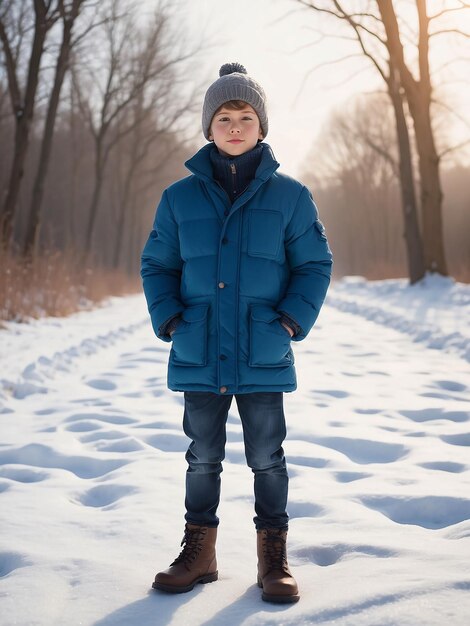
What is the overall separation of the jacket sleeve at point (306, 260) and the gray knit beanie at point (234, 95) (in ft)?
1.14

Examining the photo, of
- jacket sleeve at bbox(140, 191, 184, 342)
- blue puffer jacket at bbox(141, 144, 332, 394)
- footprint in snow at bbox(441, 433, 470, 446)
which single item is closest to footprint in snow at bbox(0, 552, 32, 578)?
blue puffer jacket at bbox(141, 144, 332, 394)

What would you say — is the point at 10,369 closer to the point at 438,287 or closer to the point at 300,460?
the point at 300,460

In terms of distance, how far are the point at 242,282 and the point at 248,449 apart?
572 mm

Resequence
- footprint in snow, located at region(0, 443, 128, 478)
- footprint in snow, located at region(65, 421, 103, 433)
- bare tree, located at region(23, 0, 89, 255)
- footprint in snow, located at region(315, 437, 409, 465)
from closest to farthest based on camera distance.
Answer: footprint in snow, located at region(0, 443, 128, 478), footprint in snow, located at region(315, 437, 409, 465), footprint in snow, located at region(65, 421, 103, 433), bare tree, located at region(23, 0, 89, 255)

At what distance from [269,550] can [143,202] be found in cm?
3046

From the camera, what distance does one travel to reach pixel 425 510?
2.67 m

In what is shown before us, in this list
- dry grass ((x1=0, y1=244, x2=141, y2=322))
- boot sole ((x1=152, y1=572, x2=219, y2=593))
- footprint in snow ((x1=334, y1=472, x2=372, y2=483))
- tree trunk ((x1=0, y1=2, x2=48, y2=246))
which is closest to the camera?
boot sole ((x1=152, y1=572, x2=219, y2=593))

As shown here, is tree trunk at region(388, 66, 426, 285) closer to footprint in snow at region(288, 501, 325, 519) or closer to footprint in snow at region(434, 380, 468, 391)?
footprint in snow at region(434, 380, 468, 391)

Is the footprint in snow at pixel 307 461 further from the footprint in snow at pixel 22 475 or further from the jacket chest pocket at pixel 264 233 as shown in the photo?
the jacket chest pocket at pixel 264 233

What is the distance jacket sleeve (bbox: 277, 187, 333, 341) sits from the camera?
2164 mm

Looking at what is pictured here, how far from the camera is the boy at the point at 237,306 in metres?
2.11

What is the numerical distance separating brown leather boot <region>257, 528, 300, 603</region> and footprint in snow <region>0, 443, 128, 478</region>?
4.69 feet

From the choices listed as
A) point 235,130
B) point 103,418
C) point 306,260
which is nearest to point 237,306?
point 306,260

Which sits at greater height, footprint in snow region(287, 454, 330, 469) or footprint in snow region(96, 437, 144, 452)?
footprint in snow region(96, 437, 144, 452)
